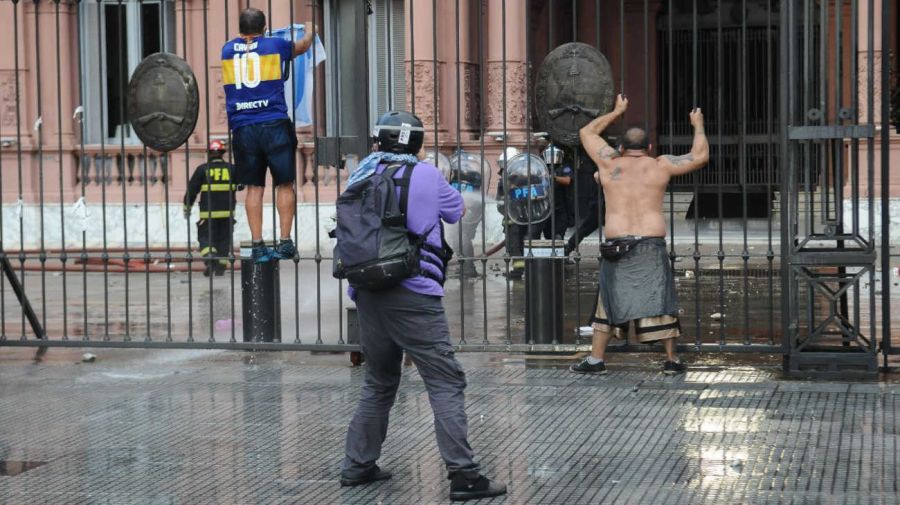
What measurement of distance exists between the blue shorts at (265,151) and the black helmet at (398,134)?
3.96 meters

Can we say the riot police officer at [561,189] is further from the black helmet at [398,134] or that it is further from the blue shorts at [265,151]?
the black helmet at [398,134]

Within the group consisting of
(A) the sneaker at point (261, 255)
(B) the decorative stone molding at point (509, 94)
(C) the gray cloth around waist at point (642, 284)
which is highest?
(B) the decorative stone molding at point (509, 94)

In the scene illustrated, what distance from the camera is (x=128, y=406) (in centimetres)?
939

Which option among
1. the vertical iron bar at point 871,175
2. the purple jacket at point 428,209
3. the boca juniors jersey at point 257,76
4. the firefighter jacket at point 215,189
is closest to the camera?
the purple jacket at point 428,209

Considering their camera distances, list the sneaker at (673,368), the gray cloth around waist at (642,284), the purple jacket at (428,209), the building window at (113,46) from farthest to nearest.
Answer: the building window at (113,46) → the sneaker at (673,368) → the gray cloth around waist at (642,284) → the purple jacket at (428,209)

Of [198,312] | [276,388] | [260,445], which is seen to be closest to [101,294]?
[198,312]

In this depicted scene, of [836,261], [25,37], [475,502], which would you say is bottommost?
[475,502]

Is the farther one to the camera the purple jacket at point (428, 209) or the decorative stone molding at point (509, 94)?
the decorative stone molding at point (509, 94)

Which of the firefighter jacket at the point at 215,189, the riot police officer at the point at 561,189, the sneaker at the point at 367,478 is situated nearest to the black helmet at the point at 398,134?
the sneaker at the point at 367,478

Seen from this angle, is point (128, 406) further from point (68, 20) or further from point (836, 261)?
point (68, 20)

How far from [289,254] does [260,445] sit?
3185 millimetres

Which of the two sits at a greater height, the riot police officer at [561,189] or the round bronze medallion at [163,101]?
the round bronze medallion at [163,101]

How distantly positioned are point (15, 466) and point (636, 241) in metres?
4.33

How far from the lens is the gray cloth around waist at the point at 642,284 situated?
32.8 ft
